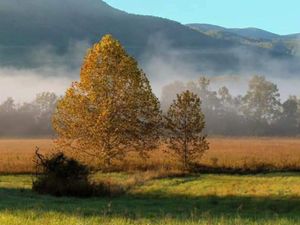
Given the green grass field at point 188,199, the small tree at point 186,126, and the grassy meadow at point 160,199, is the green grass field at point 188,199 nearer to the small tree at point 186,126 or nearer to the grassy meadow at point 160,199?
the grassy meadow at point 160,199

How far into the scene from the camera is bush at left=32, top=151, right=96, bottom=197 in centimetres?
4297

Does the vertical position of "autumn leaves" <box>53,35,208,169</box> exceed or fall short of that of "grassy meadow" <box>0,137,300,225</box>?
it exceeds it

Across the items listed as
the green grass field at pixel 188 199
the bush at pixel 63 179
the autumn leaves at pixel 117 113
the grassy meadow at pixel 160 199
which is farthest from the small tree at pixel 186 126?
the bush at pixel 63 179

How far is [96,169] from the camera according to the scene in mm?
65188

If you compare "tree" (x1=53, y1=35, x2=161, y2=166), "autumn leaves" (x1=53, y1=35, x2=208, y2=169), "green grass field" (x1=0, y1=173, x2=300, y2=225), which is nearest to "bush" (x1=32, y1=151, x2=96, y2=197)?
"green grass field" (x1=0, y1=173, x2=300, y2=225)

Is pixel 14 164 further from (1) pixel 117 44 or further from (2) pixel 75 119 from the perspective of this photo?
(1) pixel 117 44

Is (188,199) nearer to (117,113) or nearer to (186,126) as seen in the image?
(186,126)

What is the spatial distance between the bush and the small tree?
23.0 m

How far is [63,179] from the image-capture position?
145ft

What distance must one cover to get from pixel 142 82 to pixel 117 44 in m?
5.40

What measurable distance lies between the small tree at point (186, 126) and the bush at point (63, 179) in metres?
23.0

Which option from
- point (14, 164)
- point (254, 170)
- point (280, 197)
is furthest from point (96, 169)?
point (280, 197)

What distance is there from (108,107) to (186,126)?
30.7ft

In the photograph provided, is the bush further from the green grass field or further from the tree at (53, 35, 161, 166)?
the tree at (53, 35, 161, 166)
